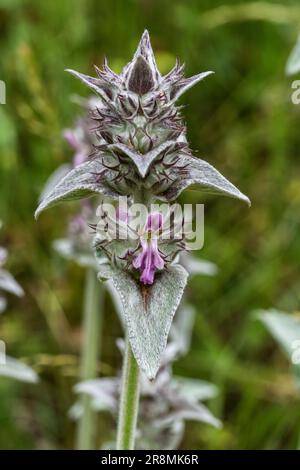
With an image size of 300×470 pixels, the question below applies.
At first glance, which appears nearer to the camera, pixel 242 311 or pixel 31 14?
pixel 242 311

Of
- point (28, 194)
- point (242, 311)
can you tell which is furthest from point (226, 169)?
point (28, 194)

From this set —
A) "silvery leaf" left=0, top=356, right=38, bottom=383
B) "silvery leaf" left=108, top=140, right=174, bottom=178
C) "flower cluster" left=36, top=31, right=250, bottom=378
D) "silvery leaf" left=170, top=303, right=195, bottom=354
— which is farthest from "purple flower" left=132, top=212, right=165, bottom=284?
"silvery leaf" left=170, top=303, right=195, bottom=354

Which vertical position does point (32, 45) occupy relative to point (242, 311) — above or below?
above

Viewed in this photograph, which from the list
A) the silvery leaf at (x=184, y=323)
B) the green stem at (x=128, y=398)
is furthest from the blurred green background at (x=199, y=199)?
the green stem at (x=128, y=398)

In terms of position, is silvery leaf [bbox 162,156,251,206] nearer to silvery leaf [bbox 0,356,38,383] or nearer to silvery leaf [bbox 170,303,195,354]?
silvery leaf [bbox 0,356,38,383]

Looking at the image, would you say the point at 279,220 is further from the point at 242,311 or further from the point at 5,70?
the point at 5,70

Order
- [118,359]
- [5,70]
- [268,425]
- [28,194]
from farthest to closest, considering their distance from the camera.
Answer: [5,70] < [28,194] < [118,359] < [268,425]

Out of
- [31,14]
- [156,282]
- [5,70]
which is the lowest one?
[156,282]

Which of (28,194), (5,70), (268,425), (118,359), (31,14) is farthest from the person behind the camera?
(31,14)
